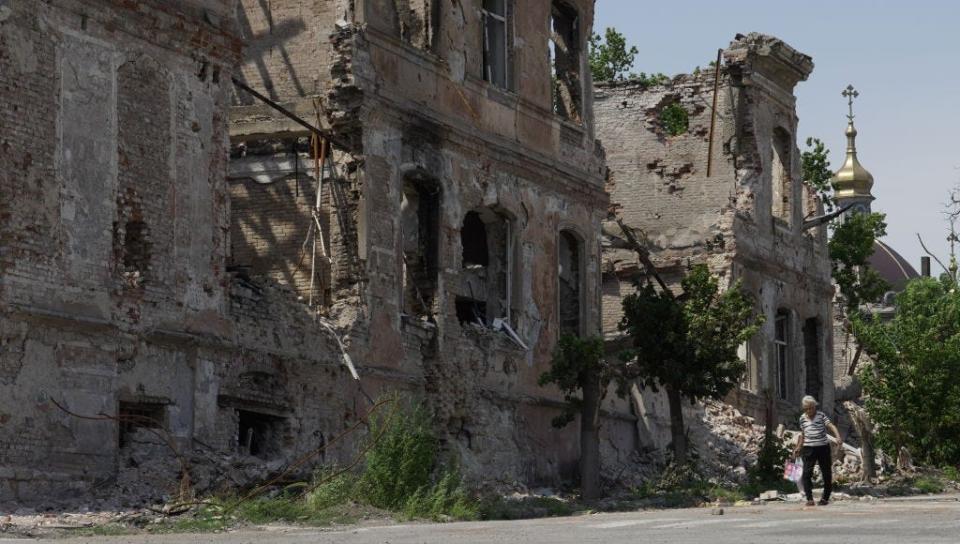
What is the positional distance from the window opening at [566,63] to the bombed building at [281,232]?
1.7 inches

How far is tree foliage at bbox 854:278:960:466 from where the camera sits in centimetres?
3219

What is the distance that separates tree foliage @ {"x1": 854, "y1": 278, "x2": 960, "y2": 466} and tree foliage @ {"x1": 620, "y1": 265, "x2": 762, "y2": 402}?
7166 mm

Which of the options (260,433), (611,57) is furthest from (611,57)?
(260,433)

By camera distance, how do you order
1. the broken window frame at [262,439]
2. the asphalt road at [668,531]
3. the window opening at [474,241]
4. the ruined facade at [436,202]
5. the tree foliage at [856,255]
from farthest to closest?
the tree foliage at [856,255] → the window opening at [474,241] → the ruined facade at [436,202] → the broken window frame at [262,439] → the asphalt road at [668,531]

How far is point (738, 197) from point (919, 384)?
5.06 meters

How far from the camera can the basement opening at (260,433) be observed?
21.7m

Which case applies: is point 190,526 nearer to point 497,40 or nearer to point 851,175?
point 497,40

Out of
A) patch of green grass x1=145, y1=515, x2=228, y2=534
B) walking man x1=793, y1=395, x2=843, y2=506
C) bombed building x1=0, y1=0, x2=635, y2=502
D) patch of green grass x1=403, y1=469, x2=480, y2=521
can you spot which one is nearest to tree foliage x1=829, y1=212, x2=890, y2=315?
bombed building x1=0, y1=0, x2=635, y2=502

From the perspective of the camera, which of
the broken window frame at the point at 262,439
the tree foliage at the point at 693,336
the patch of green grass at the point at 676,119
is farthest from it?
the patch of green grass at the point at 676,119

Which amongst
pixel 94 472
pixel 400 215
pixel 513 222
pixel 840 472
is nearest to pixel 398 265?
pixel 400 215

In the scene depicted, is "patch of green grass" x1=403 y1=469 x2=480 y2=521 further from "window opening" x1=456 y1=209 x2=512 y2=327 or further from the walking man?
"window opening" x1=456 y1=209 x2=512 y2=327

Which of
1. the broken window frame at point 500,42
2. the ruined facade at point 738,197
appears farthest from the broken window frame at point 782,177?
the broken window frame at point 500,42

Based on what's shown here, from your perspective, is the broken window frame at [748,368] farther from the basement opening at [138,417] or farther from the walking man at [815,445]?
the basement opening at [138,417]

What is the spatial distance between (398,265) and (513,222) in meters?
3.20
